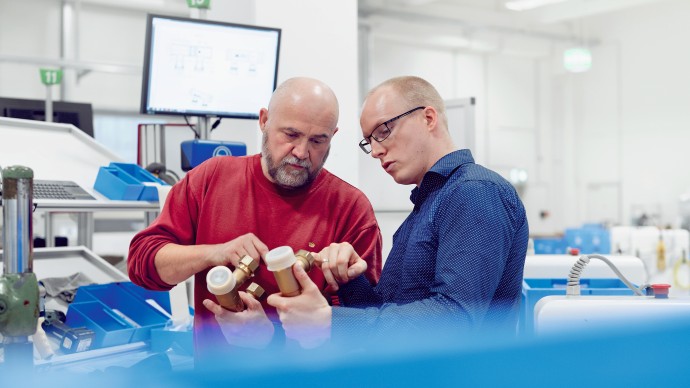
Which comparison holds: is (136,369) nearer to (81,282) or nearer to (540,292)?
(540,292)

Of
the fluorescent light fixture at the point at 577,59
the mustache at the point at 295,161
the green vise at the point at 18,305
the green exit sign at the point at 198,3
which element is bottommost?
the green vise at the point at 18,305

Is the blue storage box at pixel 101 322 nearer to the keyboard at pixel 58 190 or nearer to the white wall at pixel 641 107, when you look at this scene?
the keyboard at pixel 58 190

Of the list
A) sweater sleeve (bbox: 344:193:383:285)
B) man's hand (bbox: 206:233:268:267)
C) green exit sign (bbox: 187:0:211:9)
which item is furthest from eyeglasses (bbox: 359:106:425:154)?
green exit sign (bbox: 187:0:211:9)

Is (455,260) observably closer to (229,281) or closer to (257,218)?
(229,281)

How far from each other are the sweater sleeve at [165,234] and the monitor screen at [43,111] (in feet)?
6.61

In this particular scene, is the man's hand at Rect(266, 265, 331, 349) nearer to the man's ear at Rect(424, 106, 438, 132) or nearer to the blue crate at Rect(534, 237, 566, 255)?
the man's ear at Rect(424, 106, 438, 132)

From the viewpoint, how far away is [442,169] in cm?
137

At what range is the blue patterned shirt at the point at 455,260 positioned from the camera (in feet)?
3.70

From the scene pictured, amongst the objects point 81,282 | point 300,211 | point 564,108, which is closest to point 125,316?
point 81,282

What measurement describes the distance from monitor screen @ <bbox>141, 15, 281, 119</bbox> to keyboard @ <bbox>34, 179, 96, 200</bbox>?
332 mm

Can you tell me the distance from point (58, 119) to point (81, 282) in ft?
4.29

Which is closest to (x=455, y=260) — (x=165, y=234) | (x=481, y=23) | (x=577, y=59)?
(x=165, y=234)

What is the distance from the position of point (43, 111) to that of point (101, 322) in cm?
160

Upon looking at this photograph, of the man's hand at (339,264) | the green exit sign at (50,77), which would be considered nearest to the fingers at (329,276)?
the man's hand at (339,264)
